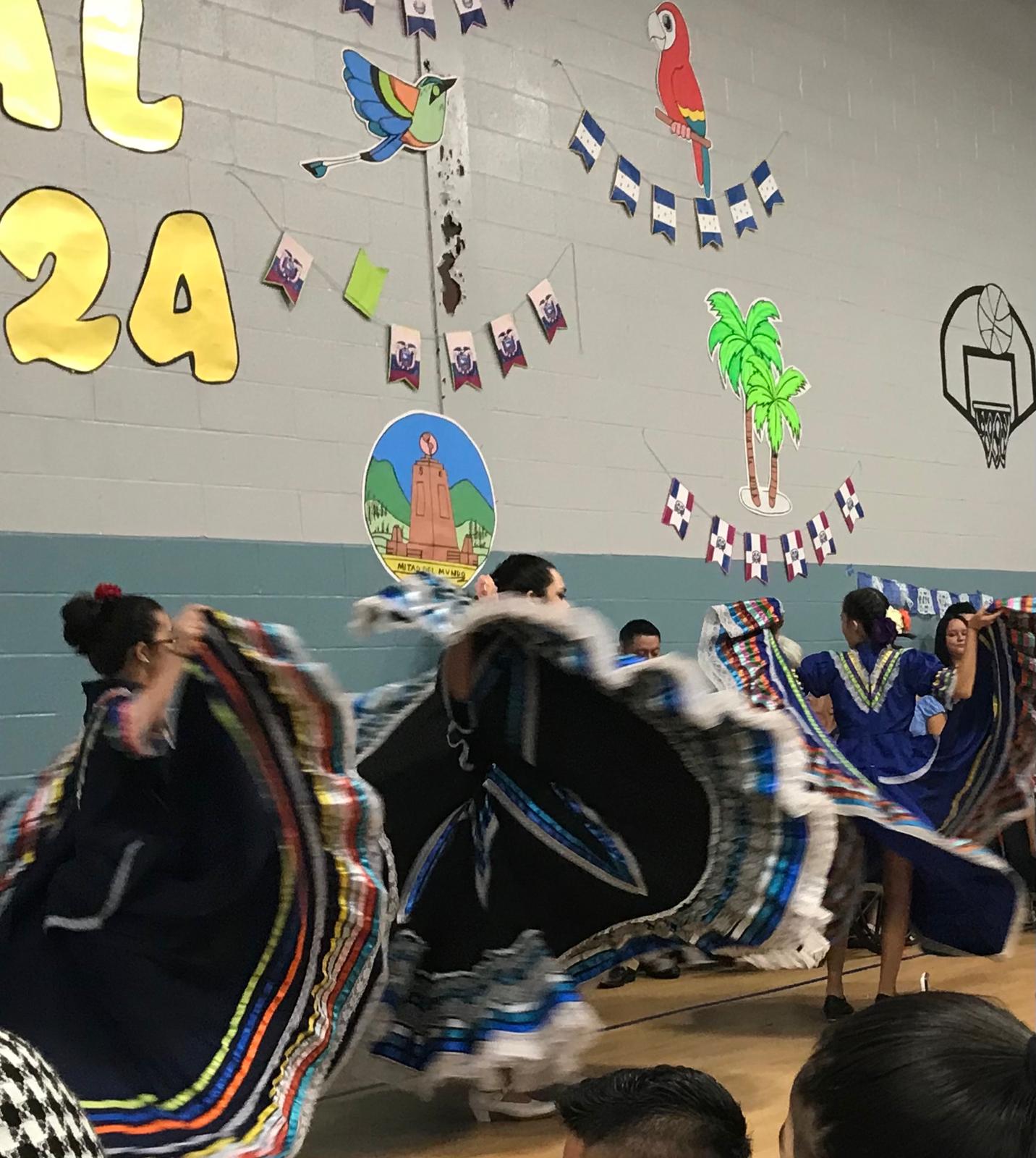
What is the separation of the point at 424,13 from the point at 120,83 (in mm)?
1063

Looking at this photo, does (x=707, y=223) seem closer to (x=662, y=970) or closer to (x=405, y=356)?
(x=405, y=356)

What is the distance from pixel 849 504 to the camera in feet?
17.3

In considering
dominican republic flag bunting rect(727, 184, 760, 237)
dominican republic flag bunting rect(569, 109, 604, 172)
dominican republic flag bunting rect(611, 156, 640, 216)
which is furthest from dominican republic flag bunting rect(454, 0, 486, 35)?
dominican republic flag bunting rect(727, 184, 760, 237)

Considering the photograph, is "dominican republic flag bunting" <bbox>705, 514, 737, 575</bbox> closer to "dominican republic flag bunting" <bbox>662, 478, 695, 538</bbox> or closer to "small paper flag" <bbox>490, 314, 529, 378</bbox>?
"dominican republic flag bunting" <bbox>662, 478, 695, 538</bbox>

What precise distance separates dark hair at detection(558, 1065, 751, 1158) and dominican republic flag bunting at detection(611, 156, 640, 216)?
364 centimetres

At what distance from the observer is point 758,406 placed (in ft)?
16.2

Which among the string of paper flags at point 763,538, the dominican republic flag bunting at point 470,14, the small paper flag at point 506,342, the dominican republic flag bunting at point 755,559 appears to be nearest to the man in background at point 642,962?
the string of paper flags at point 763,538

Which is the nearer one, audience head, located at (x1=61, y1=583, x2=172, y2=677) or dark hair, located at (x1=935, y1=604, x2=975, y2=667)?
audience head, located at (x1=61, y1=583, x2=172, y2=677)

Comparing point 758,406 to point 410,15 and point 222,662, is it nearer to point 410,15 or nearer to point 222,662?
point 410,15

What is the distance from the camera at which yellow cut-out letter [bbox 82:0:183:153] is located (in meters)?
3.34

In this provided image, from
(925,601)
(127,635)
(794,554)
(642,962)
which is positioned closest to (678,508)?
(794,554)

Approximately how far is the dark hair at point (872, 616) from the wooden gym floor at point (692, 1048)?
0.91 m

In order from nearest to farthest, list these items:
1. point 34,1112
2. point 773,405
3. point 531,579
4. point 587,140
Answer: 1. point 34,1112
2. point 531,579
3. point 587,140
4. point 773,405

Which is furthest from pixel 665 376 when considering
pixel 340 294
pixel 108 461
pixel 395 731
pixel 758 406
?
pixel 395 731
